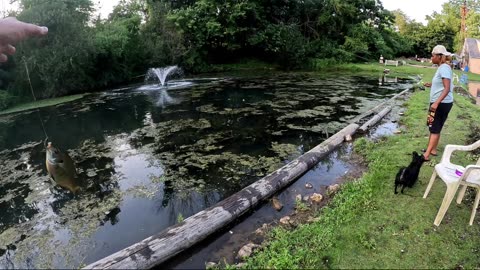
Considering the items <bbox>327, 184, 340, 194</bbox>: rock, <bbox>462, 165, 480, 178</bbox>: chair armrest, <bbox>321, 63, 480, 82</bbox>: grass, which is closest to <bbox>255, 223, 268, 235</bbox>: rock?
<bbox>327, 184, 340, 194</bbox>: rock

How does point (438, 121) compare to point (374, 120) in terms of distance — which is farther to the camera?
point (374, 120)

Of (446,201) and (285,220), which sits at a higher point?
(446,201)

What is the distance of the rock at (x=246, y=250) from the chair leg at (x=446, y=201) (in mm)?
2009

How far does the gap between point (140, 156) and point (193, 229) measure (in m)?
3.51

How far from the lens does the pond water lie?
161 inches

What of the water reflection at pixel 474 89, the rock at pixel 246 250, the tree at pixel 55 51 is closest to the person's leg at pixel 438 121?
the rock at pixel 246 250

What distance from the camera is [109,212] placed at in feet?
14.8

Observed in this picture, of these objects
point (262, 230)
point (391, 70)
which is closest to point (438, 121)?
point (262, 230)

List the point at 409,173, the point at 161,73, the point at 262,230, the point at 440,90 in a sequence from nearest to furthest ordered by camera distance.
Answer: the point at 262,230
the point at 409,173
the point at 440,90
the point at 161,73

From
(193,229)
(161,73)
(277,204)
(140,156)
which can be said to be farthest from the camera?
(161,73)

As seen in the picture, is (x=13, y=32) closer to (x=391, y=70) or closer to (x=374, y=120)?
(x=374, y=120)

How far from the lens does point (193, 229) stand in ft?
11.8

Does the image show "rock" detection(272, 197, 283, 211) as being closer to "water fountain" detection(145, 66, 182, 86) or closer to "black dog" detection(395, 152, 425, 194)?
"black dog" detection(395, 152, 425, 194)

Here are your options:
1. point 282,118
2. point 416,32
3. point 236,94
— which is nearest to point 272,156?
point 282,118
